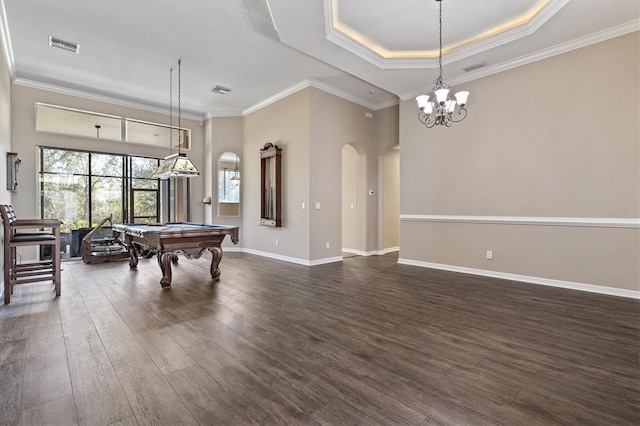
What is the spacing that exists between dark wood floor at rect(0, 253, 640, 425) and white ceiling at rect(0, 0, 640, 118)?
134 inches

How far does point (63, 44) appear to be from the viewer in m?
4.50

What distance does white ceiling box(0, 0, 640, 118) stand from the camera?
357 centimetres

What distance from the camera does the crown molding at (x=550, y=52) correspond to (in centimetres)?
371

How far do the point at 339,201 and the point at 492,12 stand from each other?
12.7ft

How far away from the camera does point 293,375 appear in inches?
77.3

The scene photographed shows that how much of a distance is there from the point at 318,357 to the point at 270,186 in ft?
15.6

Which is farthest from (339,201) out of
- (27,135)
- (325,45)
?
(27,135)

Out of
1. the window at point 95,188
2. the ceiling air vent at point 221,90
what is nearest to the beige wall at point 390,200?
the ceiling air vent at point 221,90

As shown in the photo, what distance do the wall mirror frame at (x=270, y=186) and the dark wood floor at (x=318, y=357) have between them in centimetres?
255

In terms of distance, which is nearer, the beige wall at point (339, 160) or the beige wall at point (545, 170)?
the beige wall at point (545, 170)

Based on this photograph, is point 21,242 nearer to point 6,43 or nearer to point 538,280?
point 6,43

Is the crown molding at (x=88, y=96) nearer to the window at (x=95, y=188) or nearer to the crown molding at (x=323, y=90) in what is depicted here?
the window at (x=95, y=188)

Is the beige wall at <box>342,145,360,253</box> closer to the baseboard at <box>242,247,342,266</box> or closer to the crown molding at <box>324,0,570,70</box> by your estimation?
the baseboard at <box>242,247,342,266</box>

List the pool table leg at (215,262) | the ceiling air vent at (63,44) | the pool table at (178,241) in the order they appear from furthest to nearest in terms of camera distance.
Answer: the pool table leg at (215,262), the ceiling air vent at (63,44), the pool table at (178,241)
